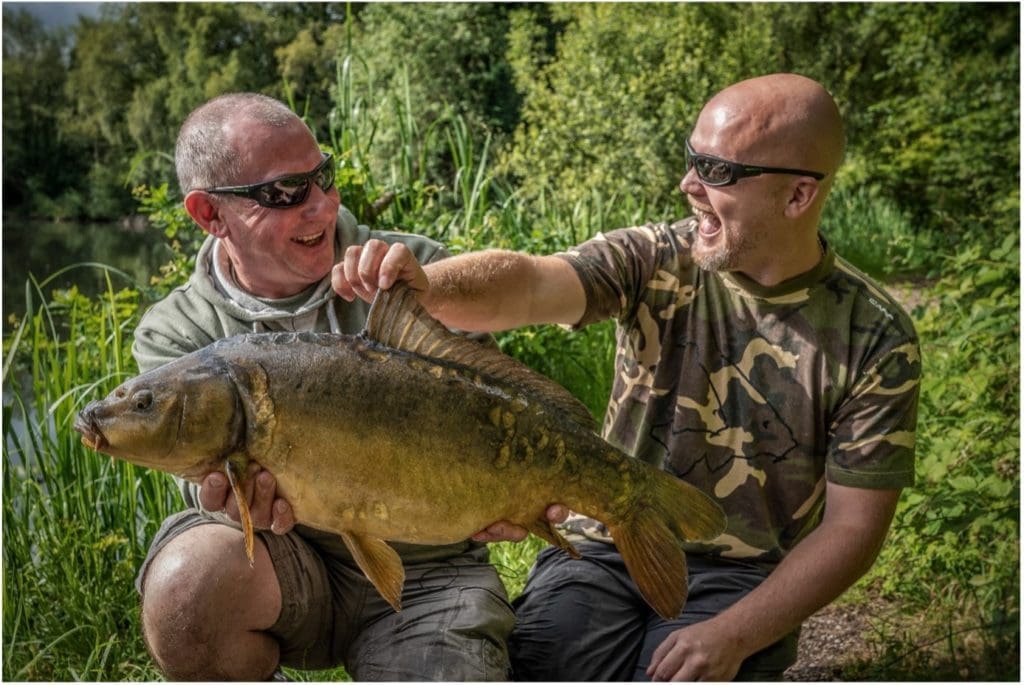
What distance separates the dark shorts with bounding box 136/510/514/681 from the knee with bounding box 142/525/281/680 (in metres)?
0.07

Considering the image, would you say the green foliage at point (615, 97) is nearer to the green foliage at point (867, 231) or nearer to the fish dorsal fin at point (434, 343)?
the green foliage at point (867, 231)

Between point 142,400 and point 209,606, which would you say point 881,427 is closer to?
point 209,606

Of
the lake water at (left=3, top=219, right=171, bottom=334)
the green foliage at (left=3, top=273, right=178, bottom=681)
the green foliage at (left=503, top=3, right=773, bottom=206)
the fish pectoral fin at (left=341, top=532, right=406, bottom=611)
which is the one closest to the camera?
the fish pectoral fin at (left=341, top=532, right=406, bottom=611)

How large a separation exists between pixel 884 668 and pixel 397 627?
6.35 ft

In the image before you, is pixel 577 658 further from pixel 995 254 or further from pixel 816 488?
pixel 995 254

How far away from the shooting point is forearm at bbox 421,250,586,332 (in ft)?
10.1

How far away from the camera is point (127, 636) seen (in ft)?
14.6

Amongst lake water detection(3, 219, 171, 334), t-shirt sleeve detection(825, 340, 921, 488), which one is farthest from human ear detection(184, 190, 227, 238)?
lake water detection(3, 219, 171, 334)

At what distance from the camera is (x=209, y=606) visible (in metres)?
3.03

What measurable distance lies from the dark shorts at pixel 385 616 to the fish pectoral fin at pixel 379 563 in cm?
74

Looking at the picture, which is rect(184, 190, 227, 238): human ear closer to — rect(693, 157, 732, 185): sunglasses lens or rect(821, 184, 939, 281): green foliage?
rect(693, 157, 732, 185): sunglasses lens

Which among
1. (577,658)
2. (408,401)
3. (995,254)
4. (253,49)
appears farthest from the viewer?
(253,49)

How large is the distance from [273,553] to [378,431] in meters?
0.88

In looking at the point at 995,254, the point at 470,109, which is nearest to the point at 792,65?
the point at 470,109
